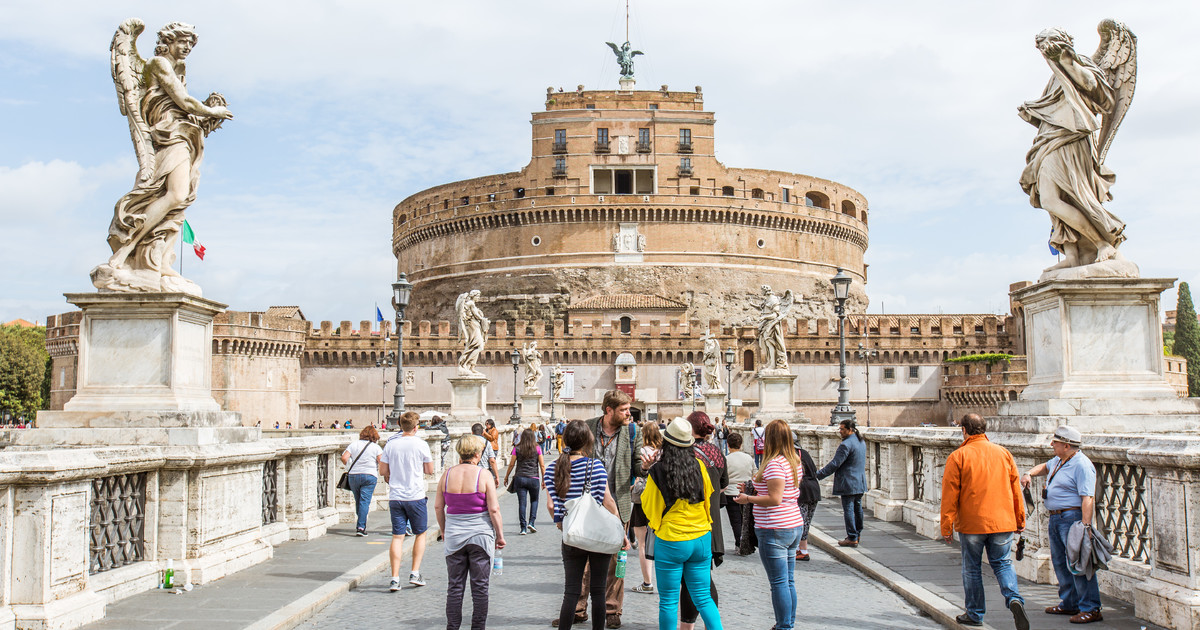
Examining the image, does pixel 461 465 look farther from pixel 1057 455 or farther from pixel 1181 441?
pixel 1181 441

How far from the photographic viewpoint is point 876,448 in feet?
40.8

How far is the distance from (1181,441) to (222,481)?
20.1 ft

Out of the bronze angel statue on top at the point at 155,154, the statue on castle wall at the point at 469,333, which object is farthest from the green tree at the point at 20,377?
the bronze angel statue on top at the point at 155,154

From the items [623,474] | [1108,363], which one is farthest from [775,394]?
[623,474]

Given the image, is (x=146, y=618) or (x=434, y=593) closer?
(x=146, y=618)

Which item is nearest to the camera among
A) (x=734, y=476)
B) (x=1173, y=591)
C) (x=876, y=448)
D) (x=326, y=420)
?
(x=1173, y=591)

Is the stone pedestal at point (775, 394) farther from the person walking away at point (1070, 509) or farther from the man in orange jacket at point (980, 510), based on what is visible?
the man in orange jacket at point (980, 510)

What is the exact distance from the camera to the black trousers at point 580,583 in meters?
5.63

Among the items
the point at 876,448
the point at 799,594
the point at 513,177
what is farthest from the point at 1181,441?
the point at 513,177

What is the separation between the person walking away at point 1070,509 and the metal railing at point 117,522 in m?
5.68

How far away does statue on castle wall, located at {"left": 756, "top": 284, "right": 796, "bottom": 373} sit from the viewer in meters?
20.2

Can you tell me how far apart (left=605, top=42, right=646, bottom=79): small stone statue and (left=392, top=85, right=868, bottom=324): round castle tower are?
6.36 m

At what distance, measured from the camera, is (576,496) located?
20.4ft

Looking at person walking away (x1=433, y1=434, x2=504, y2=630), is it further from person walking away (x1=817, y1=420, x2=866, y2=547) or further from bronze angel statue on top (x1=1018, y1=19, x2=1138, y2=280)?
bronze angel statue on top (x1=1018, y1=19, x2=1138, y2=280)
